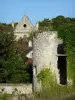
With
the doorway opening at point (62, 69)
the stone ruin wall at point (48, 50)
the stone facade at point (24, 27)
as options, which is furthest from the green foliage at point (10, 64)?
the stone facade at point (24, 27)

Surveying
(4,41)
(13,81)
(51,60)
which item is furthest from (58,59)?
(4,41)

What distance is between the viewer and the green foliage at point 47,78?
2806 centimetres

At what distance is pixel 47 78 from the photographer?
92.4ft

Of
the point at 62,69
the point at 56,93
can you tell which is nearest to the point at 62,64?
the point at 62,69

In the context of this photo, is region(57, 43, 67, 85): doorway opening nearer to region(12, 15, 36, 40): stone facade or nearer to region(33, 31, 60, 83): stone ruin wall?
region(33, 31, 60, 83): stone ruin wall

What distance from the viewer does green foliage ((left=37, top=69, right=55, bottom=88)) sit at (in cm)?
2806

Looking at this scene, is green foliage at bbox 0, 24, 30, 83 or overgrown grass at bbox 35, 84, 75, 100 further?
green foliage at bbox 0, 24, 30, 83

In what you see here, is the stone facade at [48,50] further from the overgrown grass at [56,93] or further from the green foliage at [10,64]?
the green foliage at [10,64]

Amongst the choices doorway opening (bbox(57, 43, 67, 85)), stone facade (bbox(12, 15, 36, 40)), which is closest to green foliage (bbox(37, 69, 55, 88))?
doorway opening (bbox(57, 43, 67, 85))

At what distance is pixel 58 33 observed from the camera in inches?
1123

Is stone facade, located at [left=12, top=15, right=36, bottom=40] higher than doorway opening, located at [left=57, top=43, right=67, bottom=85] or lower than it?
higher

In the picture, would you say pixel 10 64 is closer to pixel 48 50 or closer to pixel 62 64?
pixel 62 64

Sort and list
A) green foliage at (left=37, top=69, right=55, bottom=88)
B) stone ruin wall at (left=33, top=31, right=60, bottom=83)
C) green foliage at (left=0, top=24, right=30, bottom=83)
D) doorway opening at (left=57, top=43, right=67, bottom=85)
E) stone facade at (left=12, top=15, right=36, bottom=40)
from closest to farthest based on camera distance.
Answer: green foliage at (left=37, top=69, right=55, bottom=88) < stone ruin wall at (left=33, top=31, right=60, bottom=83) < doorway opening at (left=57, top=43, right=67, bottom=85) < green foliage at (left=0, top=24, right=30, bottom=83) < stone facade at (left=12, top=15, right=36, bottom=40)

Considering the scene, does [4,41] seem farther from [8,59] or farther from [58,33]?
[58,33]
